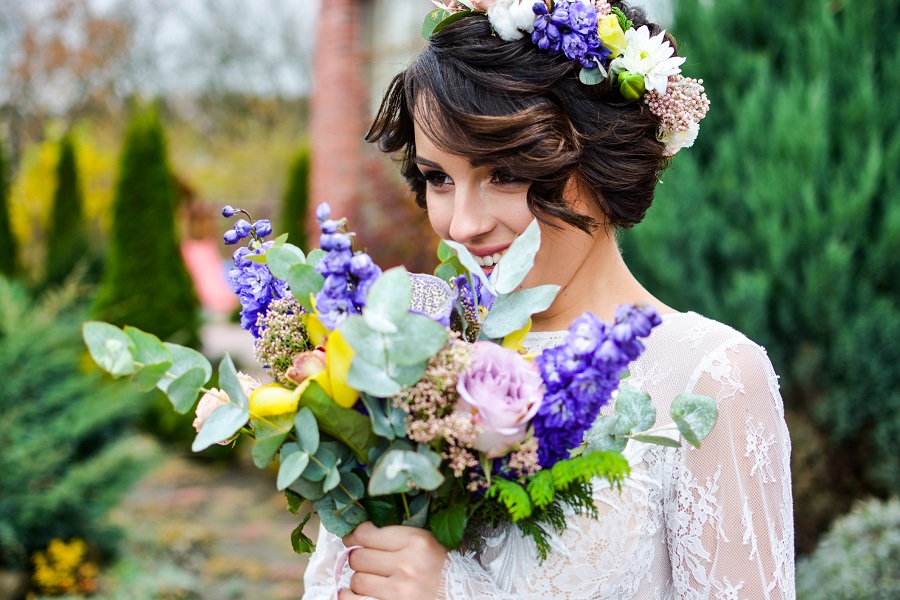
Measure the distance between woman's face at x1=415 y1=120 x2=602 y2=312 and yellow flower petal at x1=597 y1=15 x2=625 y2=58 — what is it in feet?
0.95

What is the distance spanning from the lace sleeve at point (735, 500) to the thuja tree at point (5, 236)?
25.4ft

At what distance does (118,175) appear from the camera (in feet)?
26.4

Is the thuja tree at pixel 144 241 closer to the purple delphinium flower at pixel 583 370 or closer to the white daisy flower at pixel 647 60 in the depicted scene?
the white daisy flower at pixel 647 60

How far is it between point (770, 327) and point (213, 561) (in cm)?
389

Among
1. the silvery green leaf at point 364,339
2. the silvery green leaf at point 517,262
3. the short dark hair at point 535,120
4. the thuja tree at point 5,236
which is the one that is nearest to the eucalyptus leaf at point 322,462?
the silvery green leaf at point 364,339

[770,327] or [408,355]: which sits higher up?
[408,355]

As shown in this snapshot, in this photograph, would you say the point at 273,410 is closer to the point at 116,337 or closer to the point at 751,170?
→ the point at 116,337

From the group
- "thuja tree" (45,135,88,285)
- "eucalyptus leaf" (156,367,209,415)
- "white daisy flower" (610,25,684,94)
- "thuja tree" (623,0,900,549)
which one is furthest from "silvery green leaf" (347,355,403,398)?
"thuja tree" (45,135,88,285)

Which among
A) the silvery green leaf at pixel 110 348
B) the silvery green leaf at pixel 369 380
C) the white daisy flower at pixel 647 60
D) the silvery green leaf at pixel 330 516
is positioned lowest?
the silvery green leaf at pixel 330 516

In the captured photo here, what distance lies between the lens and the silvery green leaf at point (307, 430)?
3.48ft

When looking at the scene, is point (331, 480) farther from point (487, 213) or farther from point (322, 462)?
point (487, 213)

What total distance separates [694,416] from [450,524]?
37 cm

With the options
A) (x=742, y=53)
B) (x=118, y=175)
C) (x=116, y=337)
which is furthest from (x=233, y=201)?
(x=116, y=337)

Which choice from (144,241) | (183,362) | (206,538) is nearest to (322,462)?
(183,362)
